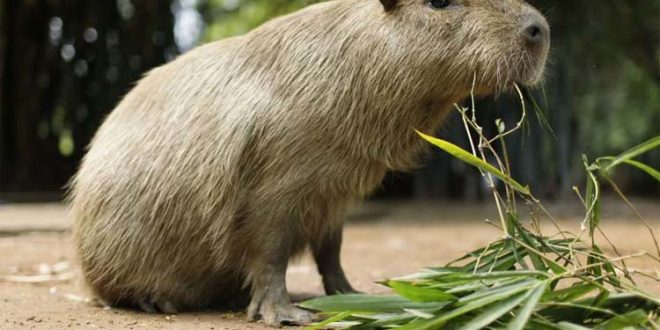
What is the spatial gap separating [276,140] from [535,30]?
104cm

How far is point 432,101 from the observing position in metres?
3.44

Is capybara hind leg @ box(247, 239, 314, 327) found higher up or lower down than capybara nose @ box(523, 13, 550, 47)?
lower down

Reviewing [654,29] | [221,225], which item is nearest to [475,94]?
[221,225]

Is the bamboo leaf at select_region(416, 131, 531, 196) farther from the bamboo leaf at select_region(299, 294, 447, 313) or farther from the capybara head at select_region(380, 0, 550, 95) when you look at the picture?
the capybara head at select_region(380, 0, 550, 95)

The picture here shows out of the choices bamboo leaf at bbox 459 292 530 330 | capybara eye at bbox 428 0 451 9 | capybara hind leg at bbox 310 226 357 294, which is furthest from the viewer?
capybara hind leg at bbox 310 226 357 294

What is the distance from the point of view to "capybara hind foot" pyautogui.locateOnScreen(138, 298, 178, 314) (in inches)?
140

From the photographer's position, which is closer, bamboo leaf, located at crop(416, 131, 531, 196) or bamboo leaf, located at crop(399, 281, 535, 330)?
bamboo leaf, located at crop(399, 281, 535, 330)

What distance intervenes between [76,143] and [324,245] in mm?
7352

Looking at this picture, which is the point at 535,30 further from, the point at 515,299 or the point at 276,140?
the point at 515,299

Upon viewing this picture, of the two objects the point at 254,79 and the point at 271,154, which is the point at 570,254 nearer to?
the point at 271,154

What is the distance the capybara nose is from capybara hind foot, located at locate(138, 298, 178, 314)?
1723 mm

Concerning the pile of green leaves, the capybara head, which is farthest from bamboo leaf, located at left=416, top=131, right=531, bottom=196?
the capybara head

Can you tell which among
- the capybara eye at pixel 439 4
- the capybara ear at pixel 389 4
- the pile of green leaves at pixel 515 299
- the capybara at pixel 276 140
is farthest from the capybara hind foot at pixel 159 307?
the capybara eye at pixel 439 4

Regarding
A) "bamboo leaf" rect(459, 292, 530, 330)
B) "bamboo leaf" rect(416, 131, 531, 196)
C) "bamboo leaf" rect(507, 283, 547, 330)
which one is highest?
"bamboo leaf" rect(416, 131, 531, 196)
